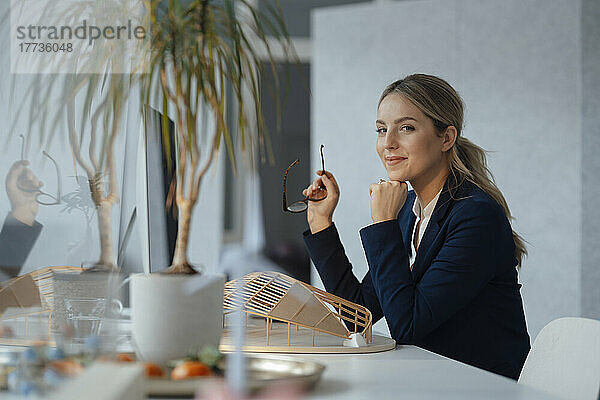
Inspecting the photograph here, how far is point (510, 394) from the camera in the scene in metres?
0.85

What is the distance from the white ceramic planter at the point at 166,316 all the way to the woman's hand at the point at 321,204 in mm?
680

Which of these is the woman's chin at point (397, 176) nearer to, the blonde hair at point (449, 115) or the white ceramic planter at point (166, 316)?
the blonde hair at point (449, 115)

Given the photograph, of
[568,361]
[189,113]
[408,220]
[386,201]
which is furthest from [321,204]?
[189,113]

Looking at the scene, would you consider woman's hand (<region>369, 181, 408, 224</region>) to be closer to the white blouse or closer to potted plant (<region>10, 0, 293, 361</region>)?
the white blouse

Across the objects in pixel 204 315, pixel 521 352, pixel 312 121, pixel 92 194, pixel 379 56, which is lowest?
pixel 521 352

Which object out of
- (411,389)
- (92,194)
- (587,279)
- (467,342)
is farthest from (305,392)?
(587,279)

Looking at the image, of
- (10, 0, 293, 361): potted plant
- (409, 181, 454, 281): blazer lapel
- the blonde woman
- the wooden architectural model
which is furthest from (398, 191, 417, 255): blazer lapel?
(10, 0, 293, 361): potted plant

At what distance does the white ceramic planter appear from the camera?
87 centimetres

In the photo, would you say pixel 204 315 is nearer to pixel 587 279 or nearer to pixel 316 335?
pixel 316 335

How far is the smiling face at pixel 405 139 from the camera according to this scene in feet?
5.14

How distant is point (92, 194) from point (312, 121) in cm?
225

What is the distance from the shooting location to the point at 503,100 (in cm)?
297

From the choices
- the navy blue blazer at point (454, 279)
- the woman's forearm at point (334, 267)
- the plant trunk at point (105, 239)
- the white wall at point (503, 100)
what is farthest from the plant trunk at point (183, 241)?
the white wall at point (503, 100)

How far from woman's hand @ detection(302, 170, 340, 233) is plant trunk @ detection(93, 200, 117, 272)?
601mm
